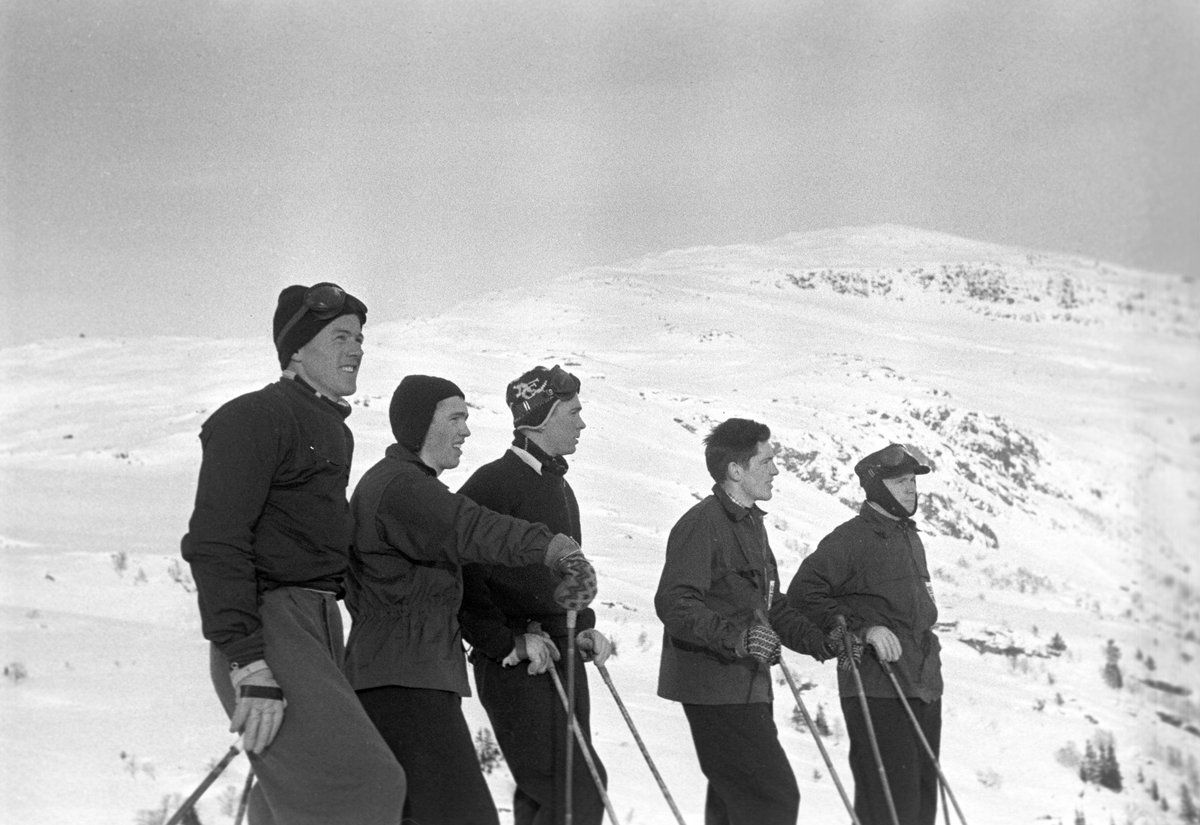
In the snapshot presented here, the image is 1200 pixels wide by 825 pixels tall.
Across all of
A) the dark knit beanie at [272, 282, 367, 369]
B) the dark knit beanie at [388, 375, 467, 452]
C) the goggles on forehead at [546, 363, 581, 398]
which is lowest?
the dark knit beanie at [388, 375, 467, 452]

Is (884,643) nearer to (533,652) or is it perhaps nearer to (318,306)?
(533,652)

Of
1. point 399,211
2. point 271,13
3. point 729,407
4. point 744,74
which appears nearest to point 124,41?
point 271,13

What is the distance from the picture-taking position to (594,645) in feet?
11.4

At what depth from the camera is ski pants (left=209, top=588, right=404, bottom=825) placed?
2.59m

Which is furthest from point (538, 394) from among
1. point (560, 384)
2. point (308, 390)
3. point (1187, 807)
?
point (1187, 807)

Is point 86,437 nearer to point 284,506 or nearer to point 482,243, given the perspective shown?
point 482,243

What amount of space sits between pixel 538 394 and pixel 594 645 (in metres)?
0.68

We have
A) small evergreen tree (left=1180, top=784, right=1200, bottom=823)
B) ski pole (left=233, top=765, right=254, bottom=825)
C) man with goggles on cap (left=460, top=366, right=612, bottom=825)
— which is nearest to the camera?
ski pole (left=233, top=765, right=254, bottom=825)

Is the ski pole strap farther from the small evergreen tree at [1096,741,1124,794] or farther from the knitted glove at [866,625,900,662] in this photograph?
the small evergreen tree at [1096,741,1124,794]

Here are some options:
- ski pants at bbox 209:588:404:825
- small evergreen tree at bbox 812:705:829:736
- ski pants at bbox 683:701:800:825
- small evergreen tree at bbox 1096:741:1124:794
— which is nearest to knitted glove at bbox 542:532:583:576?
ski pants at bbox 209:588:404:825

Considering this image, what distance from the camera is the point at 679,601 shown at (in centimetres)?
362

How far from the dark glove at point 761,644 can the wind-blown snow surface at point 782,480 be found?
1.41 m

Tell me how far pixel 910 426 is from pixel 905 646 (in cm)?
293

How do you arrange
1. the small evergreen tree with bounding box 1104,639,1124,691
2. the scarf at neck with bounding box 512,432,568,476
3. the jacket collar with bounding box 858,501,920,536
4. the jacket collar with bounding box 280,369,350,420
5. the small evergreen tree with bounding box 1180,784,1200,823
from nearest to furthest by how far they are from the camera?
the jacket collar with bounding box 280,369,350,420, the scarf at neck with bounding box 512,432,568,476, the jacket collar with bounding box 858,501,920,536, the small evergreen tree with bounding box 1180,784,1200,823, the small evergreen tree with bounding box 1104,639,1124,691
